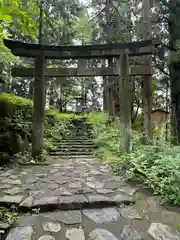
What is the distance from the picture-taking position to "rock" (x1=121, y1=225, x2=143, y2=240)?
5.88ft

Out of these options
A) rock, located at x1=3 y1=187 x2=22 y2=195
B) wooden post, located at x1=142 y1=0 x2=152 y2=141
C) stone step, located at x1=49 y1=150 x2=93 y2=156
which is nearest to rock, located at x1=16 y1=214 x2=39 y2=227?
rock, located at x1=3 y1=187 x2=22 y2=195

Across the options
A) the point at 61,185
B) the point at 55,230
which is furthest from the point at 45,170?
the point at 55,230

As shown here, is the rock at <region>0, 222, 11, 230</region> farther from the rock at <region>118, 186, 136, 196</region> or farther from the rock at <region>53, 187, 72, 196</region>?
the rock at <region>118, 186, 136, 196</region>

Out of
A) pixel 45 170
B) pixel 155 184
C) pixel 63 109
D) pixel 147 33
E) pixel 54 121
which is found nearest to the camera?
pixel 155 184

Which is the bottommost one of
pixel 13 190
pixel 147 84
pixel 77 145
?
pixel 13 190

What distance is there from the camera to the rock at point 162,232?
180 cm

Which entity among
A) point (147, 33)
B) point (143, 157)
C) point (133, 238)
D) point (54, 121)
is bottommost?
point (133, 238)

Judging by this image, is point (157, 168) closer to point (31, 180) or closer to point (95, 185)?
point (95, 185)

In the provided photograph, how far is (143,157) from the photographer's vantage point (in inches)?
150

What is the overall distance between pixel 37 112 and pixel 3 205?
304 centimetres

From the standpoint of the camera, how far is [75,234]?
6.02 feet

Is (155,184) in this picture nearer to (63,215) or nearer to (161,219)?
(161,219)

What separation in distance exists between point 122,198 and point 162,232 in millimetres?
794

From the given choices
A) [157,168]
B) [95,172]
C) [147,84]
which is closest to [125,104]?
[147,84]
